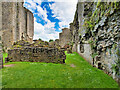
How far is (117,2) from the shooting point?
349 centimetres

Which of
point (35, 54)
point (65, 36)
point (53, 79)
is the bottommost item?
Answer: point (53, 79)

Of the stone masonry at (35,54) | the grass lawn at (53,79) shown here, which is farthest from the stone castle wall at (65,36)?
the grass lawn at (53,79)

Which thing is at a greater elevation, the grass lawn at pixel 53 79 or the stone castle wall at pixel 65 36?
the stone castle wall at pixel 65 36

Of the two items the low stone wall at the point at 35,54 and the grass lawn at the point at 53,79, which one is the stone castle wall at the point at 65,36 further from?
the grass lawn at the point at 53,79

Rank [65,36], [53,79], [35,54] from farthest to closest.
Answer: [65,36] < [35,54] < [53,79]

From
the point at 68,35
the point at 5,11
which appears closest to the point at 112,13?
the point at 5,11

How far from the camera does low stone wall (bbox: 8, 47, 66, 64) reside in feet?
24.0

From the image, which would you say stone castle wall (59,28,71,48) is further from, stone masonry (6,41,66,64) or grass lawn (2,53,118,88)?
grass lawn (2,53,118,88)

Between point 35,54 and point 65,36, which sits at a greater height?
point 65,36

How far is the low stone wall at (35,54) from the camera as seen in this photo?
24.0 ft

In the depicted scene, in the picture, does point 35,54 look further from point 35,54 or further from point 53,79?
point 53,79

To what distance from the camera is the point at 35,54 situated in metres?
7.64

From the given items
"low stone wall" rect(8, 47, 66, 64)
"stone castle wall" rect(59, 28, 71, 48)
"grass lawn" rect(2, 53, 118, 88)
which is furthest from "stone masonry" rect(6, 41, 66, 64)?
"stone castle wall" rect(59, 28, 71, 48)

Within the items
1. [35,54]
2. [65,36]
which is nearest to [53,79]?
[35,54]
